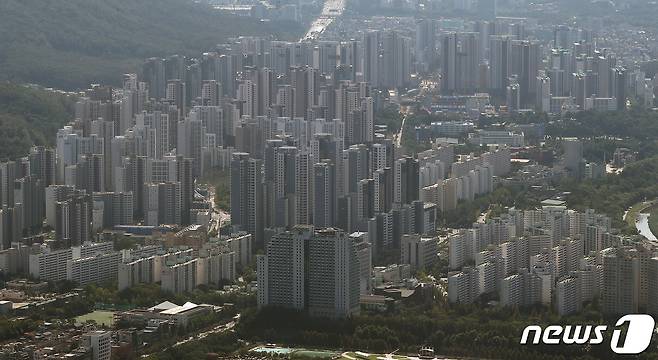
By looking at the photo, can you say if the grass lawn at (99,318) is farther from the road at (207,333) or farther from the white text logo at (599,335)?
the white text logo at (599,335)

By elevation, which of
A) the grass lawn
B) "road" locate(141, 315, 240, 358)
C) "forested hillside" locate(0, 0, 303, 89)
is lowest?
"road" locate(141, 315, 240, 358)

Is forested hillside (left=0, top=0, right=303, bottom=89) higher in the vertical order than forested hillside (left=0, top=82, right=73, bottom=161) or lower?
higher

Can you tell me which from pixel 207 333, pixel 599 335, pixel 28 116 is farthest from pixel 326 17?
pixel 599 335

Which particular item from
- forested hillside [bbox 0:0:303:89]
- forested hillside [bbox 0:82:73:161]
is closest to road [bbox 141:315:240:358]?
forested hillside [bbox 0:82:73:161]

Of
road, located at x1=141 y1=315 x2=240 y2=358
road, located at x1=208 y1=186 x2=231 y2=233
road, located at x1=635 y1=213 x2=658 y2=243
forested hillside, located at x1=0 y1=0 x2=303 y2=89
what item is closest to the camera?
road, located at x1=141 y1=315 x2=240 y2=358

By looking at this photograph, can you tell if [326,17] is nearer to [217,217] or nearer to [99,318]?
[217,217]

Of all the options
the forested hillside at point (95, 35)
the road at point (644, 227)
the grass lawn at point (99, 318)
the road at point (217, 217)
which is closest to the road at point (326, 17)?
the forested hillside at point (95, 35)

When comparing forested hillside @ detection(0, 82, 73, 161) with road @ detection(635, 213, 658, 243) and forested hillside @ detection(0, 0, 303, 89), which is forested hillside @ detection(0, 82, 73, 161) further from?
road @ detection(635, 213, 658, 243)
